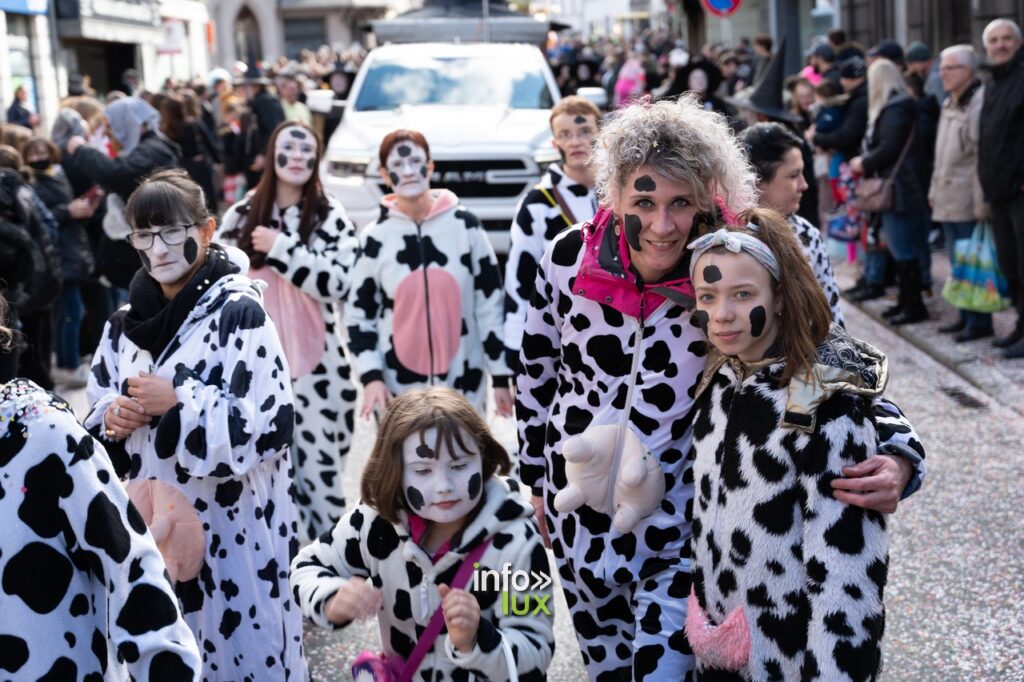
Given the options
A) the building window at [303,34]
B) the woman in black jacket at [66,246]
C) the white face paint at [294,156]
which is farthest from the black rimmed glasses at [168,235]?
the building window at [303,34]

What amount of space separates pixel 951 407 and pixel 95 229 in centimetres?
639

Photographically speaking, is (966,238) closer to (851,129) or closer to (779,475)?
(851,129)

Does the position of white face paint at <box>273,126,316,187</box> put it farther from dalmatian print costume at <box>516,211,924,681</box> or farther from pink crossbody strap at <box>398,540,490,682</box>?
pink crossbody strap at <box>398,540,490,682</box>

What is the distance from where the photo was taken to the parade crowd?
2.62 m

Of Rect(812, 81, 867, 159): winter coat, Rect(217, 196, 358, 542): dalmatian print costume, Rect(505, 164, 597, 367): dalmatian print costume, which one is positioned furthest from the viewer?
Rect(812, 81, 867, 159): winter coat

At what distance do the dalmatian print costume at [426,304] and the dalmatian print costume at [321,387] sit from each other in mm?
143

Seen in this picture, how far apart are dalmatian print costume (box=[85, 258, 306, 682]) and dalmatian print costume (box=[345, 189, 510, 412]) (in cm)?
169

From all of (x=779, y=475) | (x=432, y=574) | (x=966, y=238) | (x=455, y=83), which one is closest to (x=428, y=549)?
(x=432, y=574)

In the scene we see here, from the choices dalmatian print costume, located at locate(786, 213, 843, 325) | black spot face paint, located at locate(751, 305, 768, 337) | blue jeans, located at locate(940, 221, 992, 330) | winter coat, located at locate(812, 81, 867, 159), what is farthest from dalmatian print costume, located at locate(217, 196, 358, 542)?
winter coat, located at locate(812, 81, 867, 159)

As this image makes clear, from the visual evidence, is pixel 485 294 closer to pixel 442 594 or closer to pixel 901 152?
pixel 442 594

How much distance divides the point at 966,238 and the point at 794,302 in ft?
26.3

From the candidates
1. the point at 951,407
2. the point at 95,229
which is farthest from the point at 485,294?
the point at 95,229

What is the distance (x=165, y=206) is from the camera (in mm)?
4043

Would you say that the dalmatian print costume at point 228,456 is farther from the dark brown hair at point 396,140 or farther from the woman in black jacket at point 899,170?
the woman in black jacket at point 899,170
